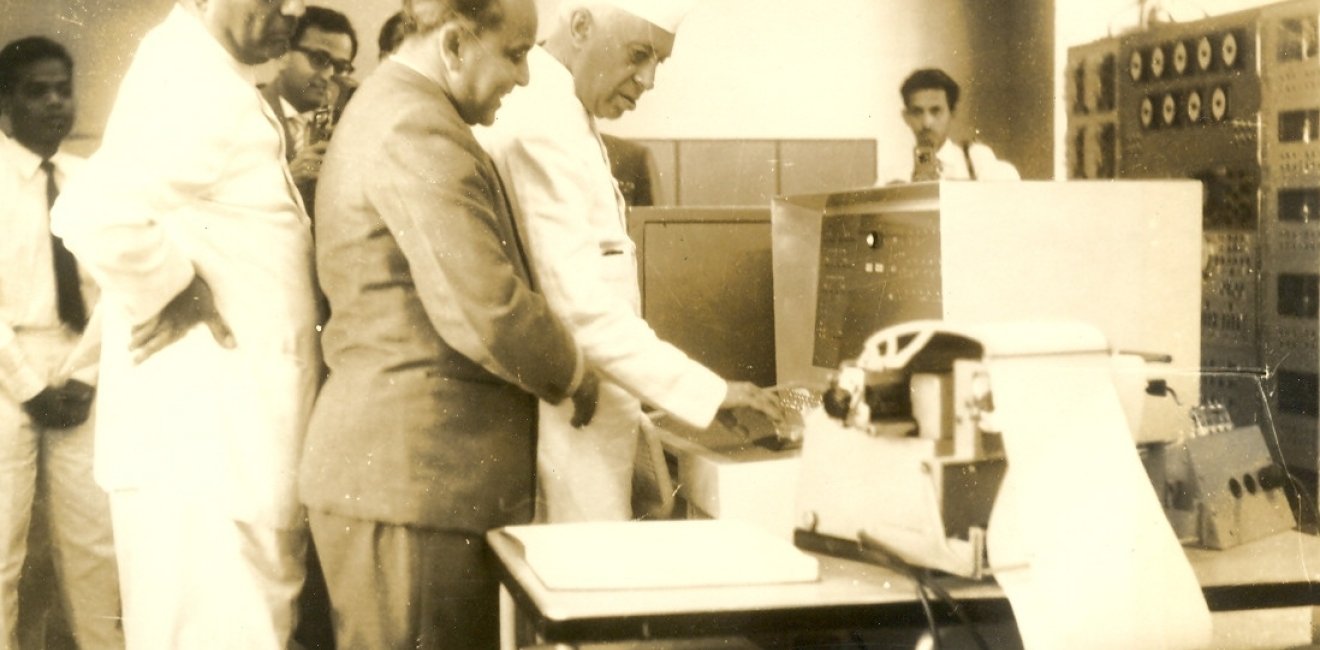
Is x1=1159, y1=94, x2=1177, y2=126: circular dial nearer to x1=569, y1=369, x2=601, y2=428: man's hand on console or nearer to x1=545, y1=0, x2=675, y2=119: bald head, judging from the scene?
x1=545, y1=0, x2=675, y2=119: bald head

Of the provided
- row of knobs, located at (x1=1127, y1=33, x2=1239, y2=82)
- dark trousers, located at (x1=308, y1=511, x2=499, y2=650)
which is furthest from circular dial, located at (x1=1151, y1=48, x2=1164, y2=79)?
dark trousers, located at (x1=308, y1=511, x2=499, y2=650)

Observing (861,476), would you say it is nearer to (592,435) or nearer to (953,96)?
(592,435)

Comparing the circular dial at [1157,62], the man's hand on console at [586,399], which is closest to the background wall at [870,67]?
the circular dial at [1157,62]

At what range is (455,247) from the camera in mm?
1687

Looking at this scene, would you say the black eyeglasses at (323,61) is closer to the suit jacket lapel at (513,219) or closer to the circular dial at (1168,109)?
the suit jacket lapel at (513,219)

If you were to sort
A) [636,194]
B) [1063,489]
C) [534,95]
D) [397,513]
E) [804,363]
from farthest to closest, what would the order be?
[636,194], [804,363], [534,95], [397,513], [1063,489]

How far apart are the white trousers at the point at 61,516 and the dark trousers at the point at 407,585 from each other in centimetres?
39

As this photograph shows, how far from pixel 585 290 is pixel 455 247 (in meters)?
0.30

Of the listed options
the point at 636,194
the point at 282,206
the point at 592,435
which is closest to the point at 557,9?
the point at 636,194

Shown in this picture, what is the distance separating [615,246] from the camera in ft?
6.51

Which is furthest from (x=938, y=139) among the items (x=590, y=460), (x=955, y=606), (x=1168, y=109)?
(x=955, y=606)

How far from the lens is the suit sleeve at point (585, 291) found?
1910 millimetres

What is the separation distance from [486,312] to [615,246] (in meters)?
0.35

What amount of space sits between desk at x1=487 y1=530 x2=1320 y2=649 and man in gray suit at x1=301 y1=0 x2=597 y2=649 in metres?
0.29
